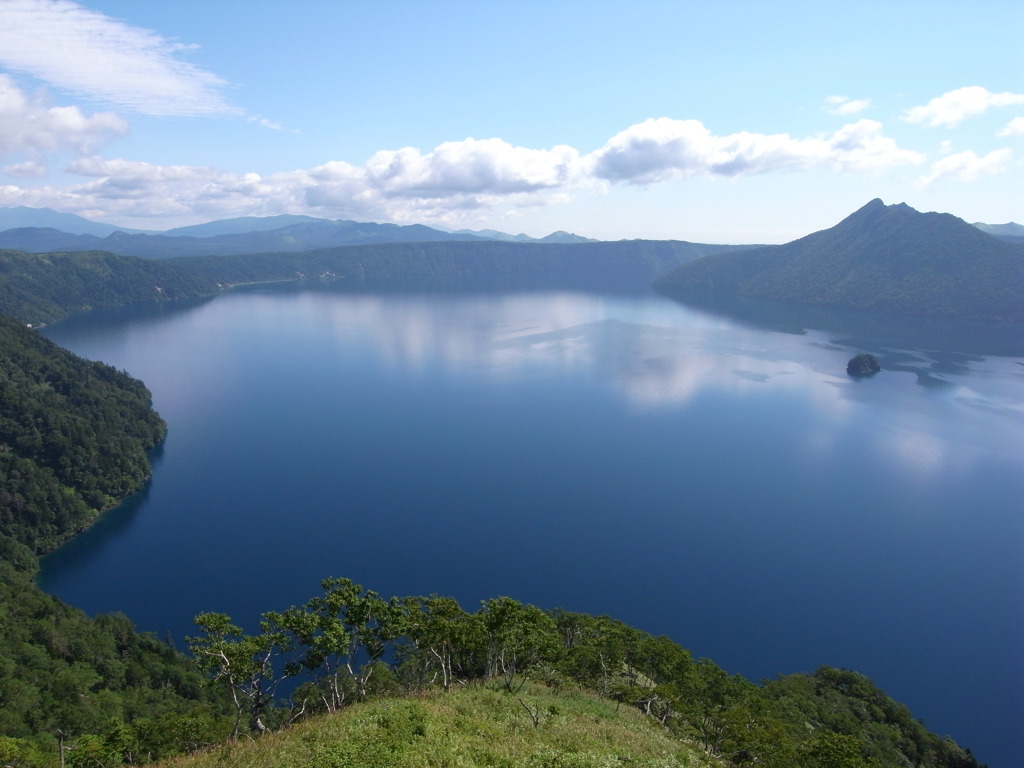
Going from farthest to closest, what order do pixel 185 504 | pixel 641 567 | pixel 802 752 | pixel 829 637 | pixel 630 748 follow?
pixel 185 504
pixel 641 567
pixel 829 637
pixel 802 752
pixel 630 748

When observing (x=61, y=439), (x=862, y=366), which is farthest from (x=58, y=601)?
(x=862, y=366)

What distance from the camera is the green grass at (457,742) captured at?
17.5m

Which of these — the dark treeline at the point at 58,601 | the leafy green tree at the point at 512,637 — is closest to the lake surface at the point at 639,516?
the dark treeline at the point at 58,601

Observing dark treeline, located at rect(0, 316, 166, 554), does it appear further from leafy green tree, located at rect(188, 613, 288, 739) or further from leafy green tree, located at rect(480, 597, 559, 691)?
leafy green tree, located at rect(480, 597, 559, 691)

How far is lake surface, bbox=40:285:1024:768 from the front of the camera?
57469 millimetres

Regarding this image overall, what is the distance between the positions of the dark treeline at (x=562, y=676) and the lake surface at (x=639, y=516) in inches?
448

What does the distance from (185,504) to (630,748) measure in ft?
254

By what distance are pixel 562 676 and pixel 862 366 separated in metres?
143

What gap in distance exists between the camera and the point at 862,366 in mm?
147250

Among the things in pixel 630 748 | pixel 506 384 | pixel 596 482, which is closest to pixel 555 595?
pixel 596 482

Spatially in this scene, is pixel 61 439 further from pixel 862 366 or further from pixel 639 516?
pixel 862 366

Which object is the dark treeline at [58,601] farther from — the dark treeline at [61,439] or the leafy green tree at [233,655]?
the leafy green tree at [233,655]

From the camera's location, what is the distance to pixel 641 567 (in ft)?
213

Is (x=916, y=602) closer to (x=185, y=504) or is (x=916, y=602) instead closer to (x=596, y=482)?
(x=596, y=482)
